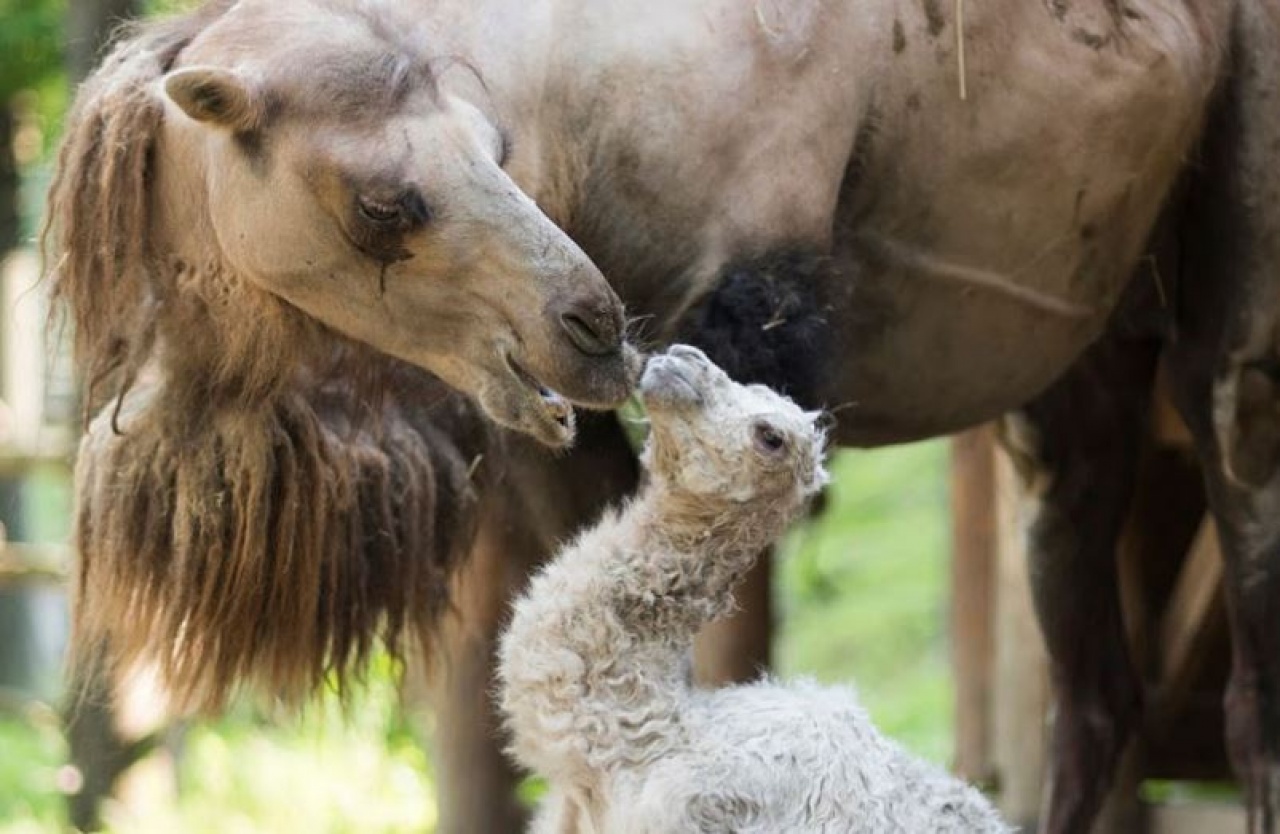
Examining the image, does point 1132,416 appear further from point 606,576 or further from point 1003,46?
point 606,576

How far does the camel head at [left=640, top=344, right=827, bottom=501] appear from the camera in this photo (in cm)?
379

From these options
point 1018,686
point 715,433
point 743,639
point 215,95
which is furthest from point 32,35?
point 715,433

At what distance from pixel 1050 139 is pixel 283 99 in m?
1.72

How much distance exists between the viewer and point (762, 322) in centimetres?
441

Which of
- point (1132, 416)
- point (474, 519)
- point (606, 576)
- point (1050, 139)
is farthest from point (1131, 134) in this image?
point (606, 576)

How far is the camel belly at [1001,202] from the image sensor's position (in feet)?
16.1

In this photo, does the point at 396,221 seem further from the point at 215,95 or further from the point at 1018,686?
the point at 1018,686

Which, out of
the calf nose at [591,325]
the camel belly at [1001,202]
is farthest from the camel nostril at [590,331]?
the camel belly at [1001,202]

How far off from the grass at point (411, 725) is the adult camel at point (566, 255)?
20.8 inches

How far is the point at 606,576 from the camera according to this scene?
3.83 m

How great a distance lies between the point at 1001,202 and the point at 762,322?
0.88 m

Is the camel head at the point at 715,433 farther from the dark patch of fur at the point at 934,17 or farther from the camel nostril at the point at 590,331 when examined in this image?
the dark patch of fur at the point at 934,17

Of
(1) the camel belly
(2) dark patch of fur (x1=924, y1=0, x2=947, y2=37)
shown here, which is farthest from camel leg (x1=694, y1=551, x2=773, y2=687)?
(2) dark patch of fur (x1=924, y1=0, x2=947, y2=37)

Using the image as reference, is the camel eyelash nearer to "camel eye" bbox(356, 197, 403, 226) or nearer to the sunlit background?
"camel eye" bbox(356, 197, 403, 226)
